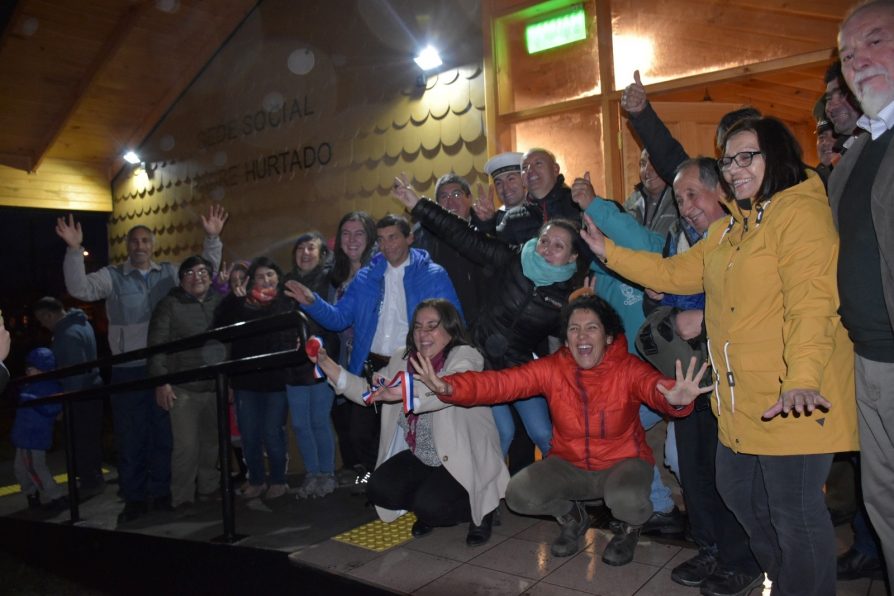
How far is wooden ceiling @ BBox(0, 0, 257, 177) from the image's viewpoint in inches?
281

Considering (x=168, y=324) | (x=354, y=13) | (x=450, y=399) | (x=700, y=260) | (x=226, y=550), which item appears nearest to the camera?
(x=700, y=260)

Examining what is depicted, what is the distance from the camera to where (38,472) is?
5184 millimetres

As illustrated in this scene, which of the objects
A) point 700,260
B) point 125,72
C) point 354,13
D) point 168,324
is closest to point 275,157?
point 354,13

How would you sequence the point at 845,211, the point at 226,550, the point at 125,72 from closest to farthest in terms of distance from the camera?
the point at 845,211, the point at 226,550, the point at 125,72

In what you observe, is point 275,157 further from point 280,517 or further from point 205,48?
point 280,517

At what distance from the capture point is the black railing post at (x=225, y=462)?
3470 mm

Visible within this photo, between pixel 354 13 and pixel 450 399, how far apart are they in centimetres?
497

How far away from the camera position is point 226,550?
3.37 metres

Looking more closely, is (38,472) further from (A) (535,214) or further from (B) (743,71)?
(B) (743,71)

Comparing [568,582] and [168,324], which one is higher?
[168,324]

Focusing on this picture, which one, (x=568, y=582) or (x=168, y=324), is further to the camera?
(x=168, y=324)

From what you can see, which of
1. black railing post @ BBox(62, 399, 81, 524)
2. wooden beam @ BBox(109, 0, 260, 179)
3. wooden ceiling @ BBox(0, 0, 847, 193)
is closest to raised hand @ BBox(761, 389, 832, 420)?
wooden ceiling @ BBox(0, 0, 847, 193)

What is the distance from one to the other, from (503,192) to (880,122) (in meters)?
2.30

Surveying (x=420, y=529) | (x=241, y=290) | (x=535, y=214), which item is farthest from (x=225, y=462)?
(x=535, y=214)
